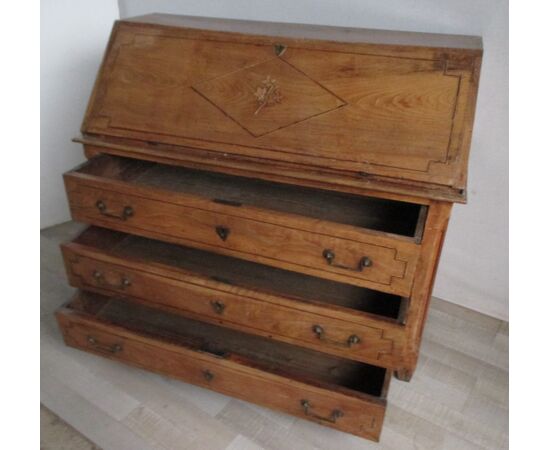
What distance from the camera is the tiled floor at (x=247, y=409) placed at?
1.51 m

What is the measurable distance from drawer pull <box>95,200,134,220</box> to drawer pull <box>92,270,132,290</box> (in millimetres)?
210

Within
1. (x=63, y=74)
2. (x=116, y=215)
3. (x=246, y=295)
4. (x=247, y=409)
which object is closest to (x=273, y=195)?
(x=246, y=295)

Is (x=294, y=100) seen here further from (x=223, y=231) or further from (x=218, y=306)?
(x=218, y=306)

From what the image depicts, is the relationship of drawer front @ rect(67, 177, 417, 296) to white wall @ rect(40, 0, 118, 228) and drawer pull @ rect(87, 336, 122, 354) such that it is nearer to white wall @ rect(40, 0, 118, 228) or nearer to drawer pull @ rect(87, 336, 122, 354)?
drawer pull @ rect(87, 336, 122, 354)

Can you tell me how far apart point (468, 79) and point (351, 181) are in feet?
1.42

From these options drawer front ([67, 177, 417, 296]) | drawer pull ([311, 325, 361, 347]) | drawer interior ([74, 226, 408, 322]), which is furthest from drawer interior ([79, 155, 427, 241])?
drawer pull ([311, 325, 361, 347])

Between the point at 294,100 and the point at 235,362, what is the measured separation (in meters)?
0.82

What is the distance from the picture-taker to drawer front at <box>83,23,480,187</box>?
1289 mm

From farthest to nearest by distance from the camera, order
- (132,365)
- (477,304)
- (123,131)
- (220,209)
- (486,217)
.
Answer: (477,304) < (486,217) < (132,365) < (123,131) < (220,209)

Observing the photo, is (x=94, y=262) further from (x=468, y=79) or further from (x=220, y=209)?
(x=468, y=79)

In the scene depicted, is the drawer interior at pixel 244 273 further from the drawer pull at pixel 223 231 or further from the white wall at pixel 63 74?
the white wall at pixel 63 74

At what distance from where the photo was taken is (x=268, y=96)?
1.43 meters

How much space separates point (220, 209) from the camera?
1.34m

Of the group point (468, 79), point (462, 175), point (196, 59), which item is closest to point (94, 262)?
point (196, 59)
